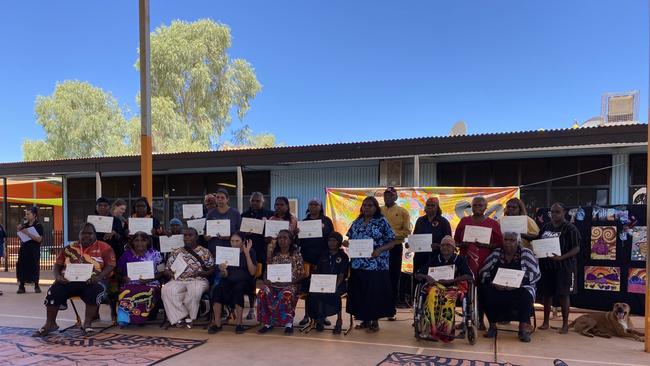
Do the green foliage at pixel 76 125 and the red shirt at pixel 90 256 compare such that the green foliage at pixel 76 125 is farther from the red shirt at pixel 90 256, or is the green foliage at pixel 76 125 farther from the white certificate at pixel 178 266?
the white certificate at pixel 178 266

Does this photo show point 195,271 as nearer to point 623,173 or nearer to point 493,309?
point 493,309

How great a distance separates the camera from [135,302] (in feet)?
21.3

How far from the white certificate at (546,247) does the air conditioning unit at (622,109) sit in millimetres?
6690

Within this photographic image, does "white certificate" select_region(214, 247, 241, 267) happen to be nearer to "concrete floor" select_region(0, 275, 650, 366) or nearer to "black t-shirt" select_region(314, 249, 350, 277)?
"concrete floor" select_region(0, 275, 650, 366)

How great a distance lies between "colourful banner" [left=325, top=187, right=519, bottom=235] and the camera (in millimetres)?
8406

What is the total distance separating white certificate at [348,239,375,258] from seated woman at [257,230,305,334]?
758mm

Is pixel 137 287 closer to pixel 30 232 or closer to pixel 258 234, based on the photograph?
pixel 258 234

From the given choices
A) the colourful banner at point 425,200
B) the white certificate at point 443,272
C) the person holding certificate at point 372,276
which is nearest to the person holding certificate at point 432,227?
the person holding certificate at point 372,276

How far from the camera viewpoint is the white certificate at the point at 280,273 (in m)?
6.19

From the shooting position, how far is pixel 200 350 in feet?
17.8

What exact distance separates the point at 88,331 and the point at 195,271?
5.10ft

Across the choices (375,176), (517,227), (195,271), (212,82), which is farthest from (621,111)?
(212,82)

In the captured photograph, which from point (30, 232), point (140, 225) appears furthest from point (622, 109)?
point (30, 232)

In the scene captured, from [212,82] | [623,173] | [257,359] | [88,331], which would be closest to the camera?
[257,359]
